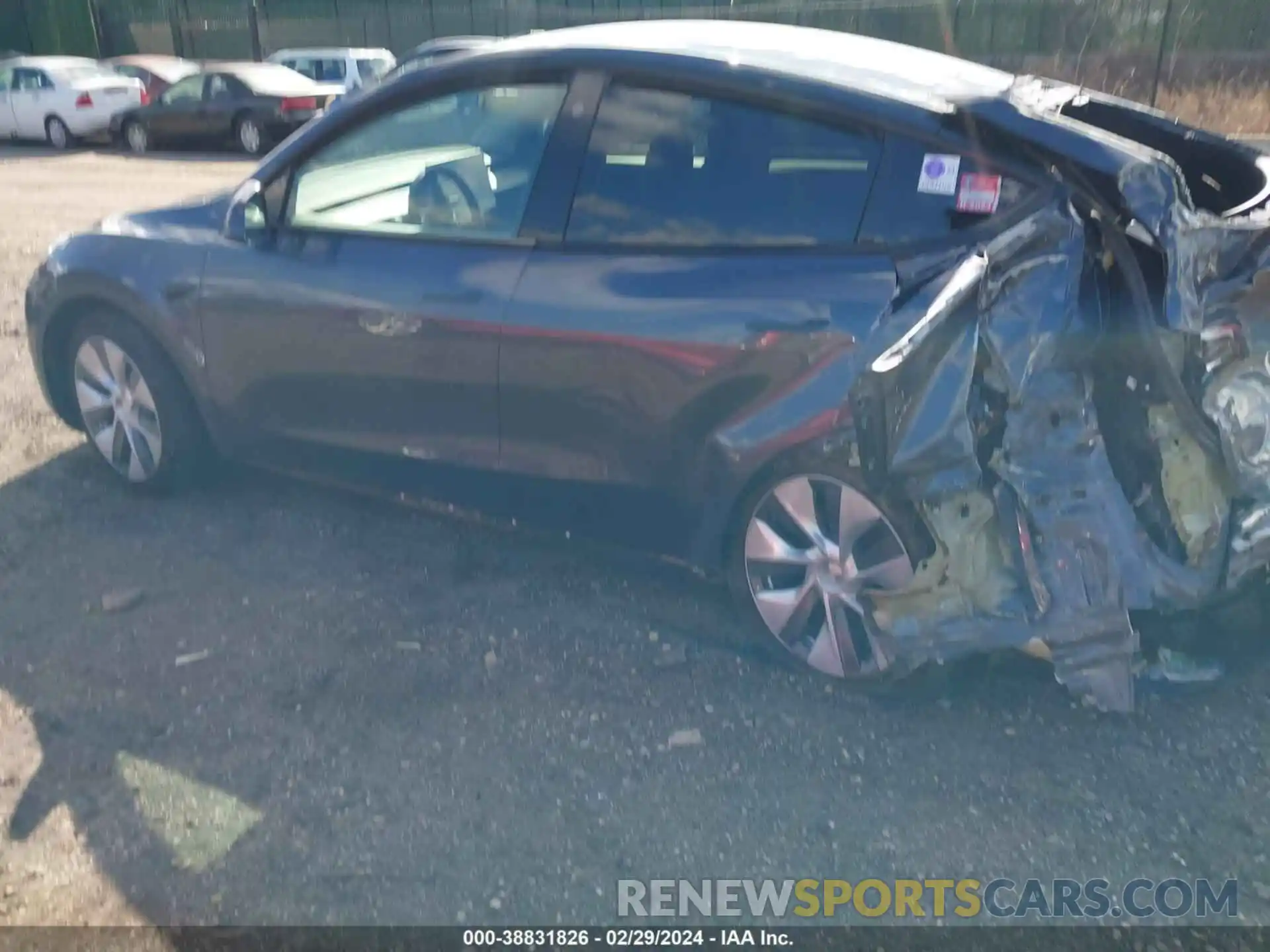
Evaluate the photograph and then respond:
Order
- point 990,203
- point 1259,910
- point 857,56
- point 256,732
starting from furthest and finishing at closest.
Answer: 1. point 857,56
2. point 256,732
3. point 990,203
4. point 1259,910

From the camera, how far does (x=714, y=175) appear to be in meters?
3.58

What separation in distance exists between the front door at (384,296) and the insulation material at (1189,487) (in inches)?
76.8

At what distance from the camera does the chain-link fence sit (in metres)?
19.0

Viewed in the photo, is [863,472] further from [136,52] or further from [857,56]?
[136,52]

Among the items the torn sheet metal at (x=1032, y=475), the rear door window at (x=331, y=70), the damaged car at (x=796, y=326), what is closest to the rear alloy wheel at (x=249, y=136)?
the rear door window at (x=331, y=70)

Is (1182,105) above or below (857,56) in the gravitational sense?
below

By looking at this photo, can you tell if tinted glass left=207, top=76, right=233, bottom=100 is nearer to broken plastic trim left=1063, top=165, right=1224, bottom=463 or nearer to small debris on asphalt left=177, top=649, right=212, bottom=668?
small debris on asphalt left=177, top=649, right=212, bottom=668

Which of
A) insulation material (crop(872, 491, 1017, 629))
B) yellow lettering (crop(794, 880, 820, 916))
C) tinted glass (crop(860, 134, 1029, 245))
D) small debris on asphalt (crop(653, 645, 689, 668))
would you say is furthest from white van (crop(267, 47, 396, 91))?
yellow lettering (crop(794, 880, 820, 916))

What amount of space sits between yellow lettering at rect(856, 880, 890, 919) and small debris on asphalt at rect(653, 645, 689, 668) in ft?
3.42

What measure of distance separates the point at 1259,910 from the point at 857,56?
8.67 feet

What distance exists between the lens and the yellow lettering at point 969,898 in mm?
2771

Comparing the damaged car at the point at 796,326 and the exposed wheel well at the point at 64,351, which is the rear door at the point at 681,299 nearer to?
the damaged car at the point at 796,326

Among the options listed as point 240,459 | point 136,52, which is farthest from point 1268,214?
point 136,52

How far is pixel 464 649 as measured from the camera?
385cm
